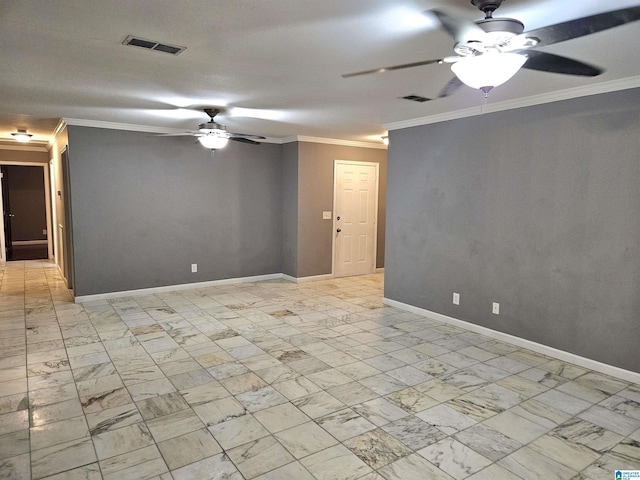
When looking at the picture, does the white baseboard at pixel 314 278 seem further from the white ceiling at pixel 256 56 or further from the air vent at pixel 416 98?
the air vent at pixel 416 98

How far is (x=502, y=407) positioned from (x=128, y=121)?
208 inches

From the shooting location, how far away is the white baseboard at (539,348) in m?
3.45

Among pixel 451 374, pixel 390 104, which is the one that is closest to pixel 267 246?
pixel 390 104

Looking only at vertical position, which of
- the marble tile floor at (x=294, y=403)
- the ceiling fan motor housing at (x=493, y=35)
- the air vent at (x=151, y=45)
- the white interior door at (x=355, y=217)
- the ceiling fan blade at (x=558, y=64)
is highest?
the air vent at (x=151, y=45)

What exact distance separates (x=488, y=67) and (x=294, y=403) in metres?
2.43

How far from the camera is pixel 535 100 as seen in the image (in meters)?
3.86

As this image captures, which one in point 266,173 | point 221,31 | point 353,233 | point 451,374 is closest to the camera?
point 221,31

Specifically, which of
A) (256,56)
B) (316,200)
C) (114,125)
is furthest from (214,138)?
(316,200)

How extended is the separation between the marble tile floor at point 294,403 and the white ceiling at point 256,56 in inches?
94.3

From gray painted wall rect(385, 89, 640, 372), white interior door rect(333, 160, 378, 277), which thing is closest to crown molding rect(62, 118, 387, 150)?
white interior door rect(333, 160, 378, 277)

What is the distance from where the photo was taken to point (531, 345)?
406 cm

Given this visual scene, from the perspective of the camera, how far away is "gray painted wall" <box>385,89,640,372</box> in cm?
341

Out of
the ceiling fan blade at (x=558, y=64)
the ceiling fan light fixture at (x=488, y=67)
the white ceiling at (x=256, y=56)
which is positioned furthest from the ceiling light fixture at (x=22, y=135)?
the ceiling fan blade at (x=558, y=64)

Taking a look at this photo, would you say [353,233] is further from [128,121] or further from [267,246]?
[128,121]
